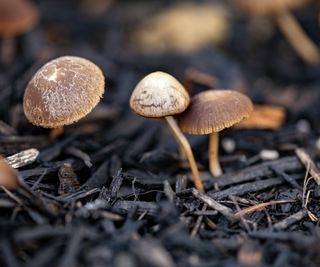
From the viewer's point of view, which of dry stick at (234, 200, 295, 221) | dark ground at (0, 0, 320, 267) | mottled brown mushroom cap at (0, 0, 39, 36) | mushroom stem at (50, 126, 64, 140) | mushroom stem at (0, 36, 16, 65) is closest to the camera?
dark ground at (0, 0, 320, 267)

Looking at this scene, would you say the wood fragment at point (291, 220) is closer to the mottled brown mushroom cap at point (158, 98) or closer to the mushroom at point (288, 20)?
the mottled brown mushroom cap at point (158, 98)

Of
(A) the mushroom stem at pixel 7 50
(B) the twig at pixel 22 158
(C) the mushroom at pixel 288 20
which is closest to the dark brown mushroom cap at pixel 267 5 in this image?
(C) the mushroom at pixel 288 20

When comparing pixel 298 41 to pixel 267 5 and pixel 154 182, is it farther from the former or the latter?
pixel 154 182

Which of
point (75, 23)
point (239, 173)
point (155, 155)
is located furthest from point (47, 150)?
point (75, 23)

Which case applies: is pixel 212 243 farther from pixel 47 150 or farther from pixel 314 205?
pixel 47 150

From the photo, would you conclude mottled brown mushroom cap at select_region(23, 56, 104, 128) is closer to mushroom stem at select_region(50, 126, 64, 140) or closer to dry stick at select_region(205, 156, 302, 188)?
mushroom stem at select_region(50, 126, 64, 140)

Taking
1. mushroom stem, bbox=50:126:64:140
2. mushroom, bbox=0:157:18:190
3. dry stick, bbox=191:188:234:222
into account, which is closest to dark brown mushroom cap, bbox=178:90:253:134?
dry stick, bbox=191:188:234:222
